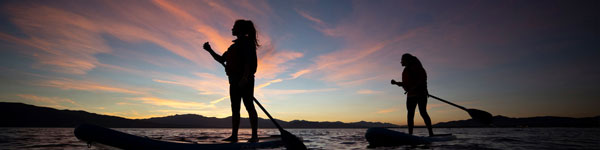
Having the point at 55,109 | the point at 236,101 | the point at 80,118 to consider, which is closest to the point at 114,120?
the point at 80,118

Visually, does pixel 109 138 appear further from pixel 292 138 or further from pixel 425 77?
pixel 425 77

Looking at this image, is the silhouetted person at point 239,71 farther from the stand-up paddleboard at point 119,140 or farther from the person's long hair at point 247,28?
the stand-up paddleboard at point 119,140

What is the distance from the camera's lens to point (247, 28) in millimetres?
4965

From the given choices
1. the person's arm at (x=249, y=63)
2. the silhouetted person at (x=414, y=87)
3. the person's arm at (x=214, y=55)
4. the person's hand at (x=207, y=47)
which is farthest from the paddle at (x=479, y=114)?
the person's hand at (x=207, y=47)

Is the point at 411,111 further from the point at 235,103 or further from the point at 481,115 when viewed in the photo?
the point at 235,103

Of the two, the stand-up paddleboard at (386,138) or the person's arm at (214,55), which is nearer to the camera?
the person's arm at (214,55)

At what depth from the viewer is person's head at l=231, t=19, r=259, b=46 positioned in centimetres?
486

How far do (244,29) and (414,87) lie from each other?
447 centimetres

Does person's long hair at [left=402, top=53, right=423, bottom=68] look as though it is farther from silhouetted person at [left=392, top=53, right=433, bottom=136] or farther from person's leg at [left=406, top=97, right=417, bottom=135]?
person's leg at [left=406, top=97, right=417, bottom=135]

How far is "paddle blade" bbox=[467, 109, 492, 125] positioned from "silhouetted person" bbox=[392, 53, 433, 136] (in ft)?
6.08

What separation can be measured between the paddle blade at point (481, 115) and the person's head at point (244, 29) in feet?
22.0

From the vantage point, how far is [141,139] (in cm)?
322

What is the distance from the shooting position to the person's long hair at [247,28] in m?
4.91

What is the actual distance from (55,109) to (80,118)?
3107 centimetres
